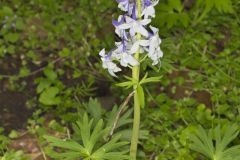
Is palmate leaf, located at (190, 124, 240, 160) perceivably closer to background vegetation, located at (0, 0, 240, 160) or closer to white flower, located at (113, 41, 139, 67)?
background vegetation, located at (0, 0, 240, 160)

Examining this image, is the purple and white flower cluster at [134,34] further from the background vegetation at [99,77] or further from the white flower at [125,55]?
the background vegetation at [99,77]

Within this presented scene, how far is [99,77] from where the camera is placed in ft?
11.8

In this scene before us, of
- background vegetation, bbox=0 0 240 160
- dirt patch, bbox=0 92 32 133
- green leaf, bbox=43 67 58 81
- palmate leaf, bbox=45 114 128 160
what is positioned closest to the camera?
palmate leaf, bbox=45 114 128 160

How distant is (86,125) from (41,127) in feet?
2.76

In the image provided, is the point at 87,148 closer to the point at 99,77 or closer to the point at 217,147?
the point at 217,147

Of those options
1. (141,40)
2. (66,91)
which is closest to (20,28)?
(66,91)

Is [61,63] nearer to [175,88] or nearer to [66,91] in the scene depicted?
[66,91]

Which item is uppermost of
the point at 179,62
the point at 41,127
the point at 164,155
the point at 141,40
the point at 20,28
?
the point at 20,28

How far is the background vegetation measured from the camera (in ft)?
9.65

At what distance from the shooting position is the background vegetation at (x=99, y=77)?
294 centimetres

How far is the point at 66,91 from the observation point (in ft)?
11.1

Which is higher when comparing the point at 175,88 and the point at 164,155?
the point at 175,88

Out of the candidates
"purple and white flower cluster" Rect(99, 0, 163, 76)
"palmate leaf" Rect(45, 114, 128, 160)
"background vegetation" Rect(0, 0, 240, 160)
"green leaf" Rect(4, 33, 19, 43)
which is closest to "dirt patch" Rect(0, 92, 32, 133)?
"background vegetation" Rect(0, 0, 240, 160)

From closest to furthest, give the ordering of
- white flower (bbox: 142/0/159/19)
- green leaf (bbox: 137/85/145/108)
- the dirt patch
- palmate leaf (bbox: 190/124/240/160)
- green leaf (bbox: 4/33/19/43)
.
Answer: white flower (bbox: 142/0/159/19)
green leaf (bbox: 137/85/145/108)
palmate leaf (bbox: 190/124/240/160)
the dirt patch
green leaf (bbox: 4/33/19/43)
